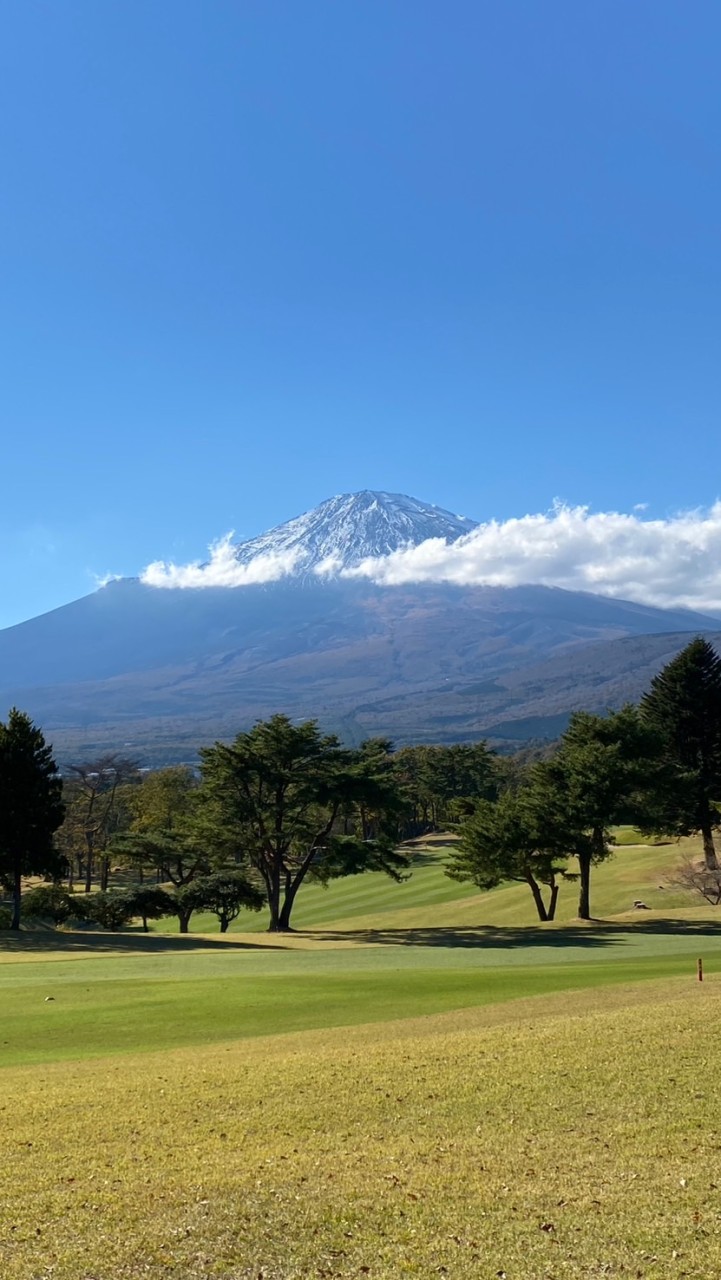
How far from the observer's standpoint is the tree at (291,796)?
46.5 m

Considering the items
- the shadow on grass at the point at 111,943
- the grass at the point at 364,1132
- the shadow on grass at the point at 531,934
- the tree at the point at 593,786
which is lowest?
the shadow on grass at the point at 531,934

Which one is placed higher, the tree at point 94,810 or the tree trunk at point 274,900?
the tree at point 94,810

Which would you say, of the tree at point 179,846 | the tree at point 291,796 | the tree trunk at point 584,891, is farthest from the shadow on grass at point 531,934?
the tree at point 179,846

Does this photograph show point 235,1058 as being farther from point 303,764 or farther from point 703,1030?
point 303,764

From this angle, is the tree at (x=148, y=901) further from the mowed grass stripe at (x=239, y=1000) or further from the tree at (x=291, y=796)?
the mowed grass stripe at (x=239, y=1000)

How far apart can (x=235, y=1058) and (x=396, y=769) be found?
111 ft

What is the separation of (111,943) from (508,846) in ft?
65.3

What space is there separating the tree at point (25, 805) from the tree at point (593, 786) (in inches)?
987

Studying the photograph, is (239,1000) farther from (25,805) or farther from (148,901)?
(148,901)

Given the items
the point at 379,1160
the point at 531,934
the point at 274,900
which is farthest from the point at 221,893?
the point at 379,1160

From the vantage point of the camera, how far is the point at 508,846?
45.9m

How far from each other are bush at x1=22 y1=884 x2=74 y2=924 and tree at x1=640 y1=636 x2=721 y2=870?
35.3 meters

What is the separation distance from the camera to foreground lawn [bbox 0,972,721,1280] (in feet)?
24.2

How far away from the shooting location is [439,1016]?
17.9 metres
